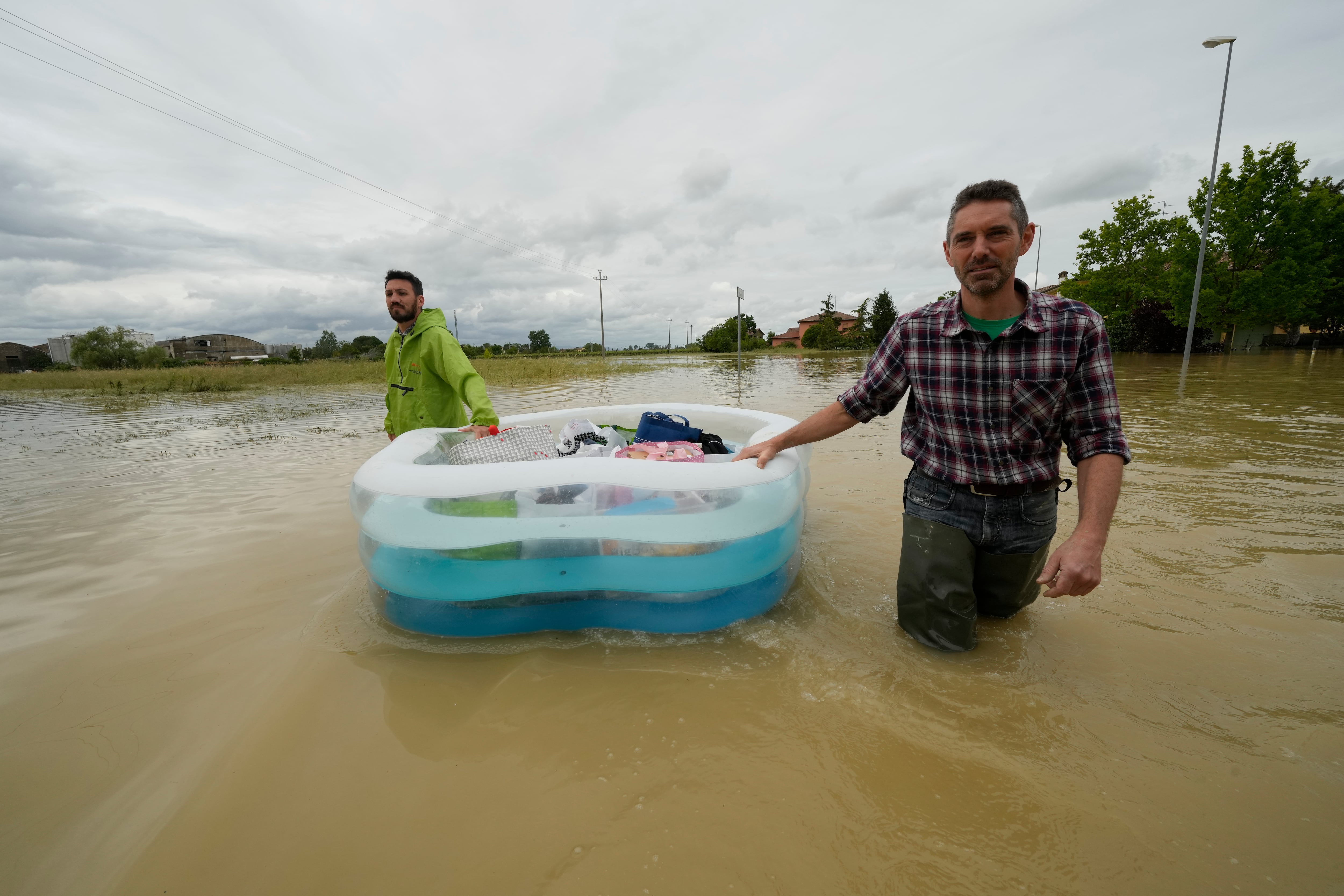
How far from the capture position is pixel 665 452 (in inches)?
137

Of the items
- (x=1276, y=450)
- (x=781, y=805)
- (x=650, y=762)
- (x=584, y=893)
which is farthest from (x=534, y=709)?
(x=1276, y=450)

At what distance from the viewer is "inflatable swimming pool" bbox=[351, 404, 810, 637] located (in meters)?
2.43

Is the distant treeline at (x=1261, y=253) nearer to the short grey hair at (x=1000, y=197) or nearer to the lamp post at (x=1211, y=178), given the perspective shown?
the lamp post at (x=1211, y=178)

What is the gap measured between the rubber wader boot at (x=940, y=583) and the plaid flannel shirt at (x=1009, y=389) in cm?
25

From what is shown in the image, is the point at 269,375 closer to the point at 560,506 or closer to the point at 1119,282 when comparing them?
the point at 560,506

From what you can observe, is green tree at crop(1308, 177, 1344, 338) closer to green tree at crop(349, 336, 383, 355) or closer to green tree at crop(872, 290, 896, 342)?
green tree at crop(872, 290, 896, 342)

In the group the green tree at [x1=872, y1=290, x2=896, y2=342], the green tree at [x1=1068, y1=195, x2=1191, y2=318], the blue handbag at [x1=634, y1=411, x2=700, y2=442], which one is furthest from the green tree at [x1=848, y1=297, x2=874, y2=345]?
the blue handbag at [x1=634, y1=411, x2=700, y2=442]

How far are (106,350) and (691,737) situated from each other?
44489 millimetres

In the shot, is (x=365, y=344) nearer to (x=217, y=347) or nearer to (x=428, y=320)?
(x=217, y=347)

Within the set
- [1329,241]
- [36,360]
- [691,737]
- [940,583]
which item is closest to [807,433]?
[940,583]

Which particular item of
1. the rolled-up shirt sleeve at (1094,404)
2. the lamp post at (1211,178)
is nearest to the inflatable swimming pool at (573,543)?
the rolled-up shirt sleeve at (1094,404)

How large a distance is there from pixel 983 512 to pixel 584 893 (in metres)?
1.99

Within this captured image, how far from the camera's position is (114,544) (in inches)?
158

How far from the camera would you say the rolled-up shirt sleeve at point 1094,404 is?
202cm
